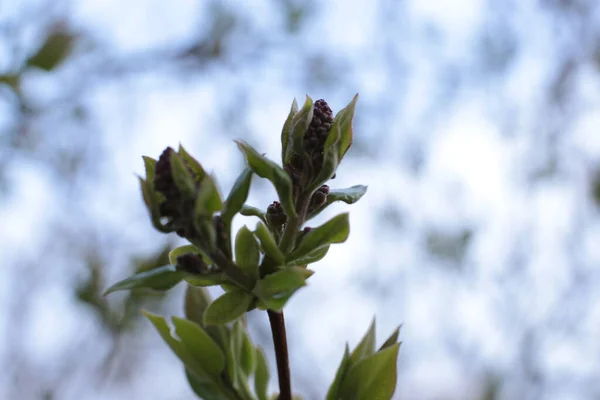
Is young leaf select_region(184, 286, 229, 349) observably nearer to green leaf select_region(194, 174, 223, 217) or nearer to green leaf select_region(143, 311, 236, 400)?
green leaf select_region(143, 311, 236, 400)

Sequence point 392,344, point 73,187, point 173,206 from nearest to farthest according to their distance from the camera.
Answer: point 173,206, point 392,344, point 73,187

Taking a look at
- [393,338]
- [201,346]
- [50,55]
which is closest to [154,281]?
[201,346]

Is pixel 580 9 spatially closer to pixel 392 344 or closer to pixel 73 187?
pixel 73 187

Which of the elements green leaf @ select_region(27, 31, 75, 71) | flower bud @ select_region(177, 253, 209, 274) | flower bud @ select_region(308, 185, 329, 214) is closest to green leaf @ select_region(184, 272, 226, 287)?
flower bud @ select_region(177, 253, 209, 274)

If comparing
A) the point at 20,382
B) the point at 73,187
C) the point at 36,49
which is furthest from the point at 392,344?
the point at 20,382

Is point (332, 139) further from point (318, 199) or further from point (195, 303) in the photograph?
point (195, 303)

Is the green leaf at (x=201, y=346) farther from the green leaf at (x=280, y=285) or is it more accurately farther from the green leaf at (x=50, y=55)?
the green leaf at (x=50, y=55)
